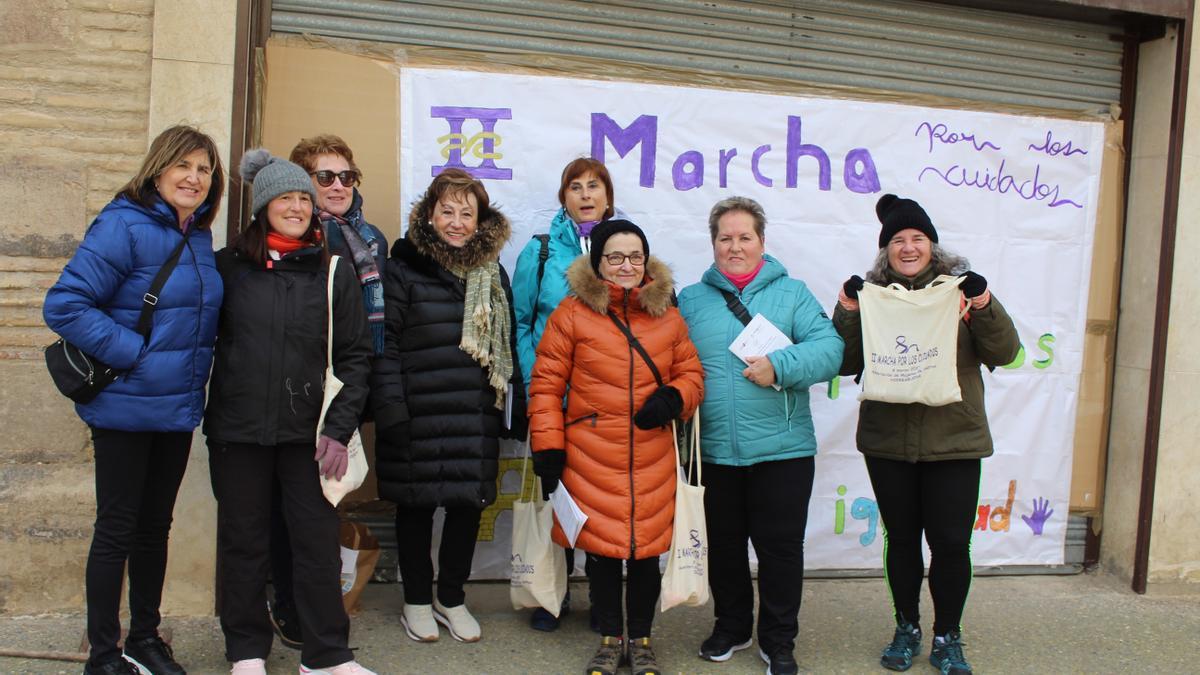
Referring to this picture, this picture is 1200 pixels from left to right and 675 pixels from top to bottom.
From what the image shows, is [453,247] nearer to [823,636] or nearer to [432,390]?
[432,390]

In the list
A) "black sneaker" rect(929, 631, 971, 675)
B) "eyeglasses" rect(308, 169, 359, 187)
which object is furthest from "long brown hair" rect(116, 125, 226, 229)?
"black sneaker" rect(929, 631, 971, 675)

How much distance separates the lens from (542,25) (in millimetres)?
4754

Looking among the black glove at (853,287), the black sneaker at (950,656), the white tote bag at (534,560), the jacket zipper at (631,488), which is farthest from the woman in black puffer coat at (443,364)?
the black sneaker at (950,656)

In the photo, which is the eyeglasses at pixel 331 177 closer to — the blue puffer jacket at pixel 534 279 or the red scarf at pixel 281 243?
the red scarf at pixel 281 243

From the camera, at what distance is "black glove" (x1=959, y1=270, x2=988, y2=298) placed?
3.62 meters

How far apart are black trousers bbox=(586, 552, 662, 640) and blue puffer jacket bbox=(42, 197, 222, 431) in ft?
5.15

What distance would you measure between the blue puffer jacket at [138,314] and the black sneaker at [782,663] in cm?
230

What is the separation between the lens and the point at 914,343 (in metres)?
3.68

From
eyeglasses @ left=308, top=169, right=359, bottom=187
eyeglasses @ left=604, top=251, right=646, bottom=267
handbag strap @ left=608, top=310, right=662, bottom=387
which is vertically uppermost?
eyeglasses @ left=308, top=169, right=359, bottom=187

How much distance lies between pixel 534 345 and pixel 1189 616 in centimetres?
354

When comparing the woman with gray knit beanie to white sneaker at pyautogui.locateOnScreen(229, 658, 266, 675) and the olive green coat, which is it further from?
the olive green coat

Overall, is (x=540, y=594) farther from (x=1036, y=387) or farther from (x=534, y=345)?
Result: (x=1036, y=387)

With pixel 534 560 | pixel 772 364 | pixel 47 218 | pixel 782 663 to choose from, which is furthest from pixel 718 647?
pixel 47 218

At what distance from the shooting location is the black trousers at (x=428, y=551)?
392 centimetres
